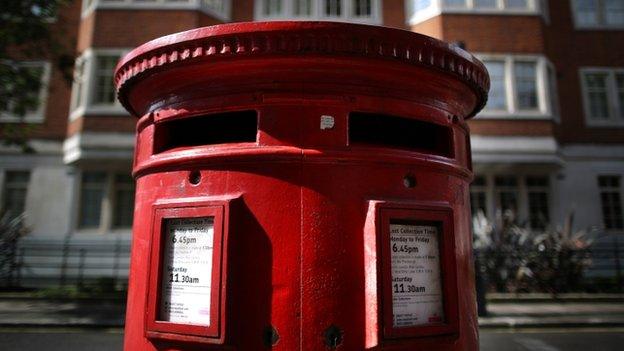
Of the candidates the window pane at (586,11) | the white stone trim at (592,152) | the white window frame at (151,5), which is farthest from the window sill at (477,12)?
the white window frame at (151,5)

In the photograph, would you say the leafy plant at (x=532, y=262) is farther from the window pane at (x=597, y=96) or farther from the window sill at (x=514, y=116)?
the window pane at (x=597, y=96)

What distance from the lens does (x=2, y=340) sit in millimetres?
5637

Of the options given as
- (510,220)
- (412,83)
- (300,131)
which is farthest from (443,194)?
(510,220)

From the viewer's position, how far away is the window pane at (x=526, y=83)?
14.4 m

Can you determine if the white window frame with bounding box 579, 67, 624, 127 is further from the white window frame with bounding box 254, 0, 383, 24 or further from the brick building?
the white window frame with bounding box 254, 0, 383, 24

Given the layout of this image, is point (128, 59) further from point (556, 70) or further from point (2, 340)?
point (556, 70)

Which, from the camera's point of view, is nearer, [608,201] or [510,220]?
[510,220]

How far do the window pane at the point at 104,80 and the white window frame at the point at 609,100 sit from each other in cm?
1525

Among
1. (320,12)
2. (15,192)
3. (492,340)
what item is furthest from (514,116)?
(15,192)

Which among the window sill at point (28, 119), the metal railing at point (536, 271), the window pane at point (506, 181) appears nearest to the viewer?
the metal railing at point (536, 271)

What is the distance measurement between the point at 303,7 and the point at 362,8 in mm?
2028

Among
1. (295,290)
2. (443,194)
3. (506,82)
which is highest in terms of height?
(506,82)

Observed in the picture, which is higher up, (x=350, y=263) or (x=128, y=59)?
(x=128, y=59)

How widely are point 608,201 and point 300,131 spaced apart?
16678 millimetres
